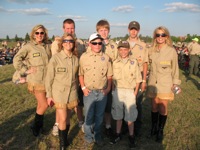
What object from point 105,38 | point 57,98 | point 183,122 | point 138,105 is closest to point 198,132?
point 183,122

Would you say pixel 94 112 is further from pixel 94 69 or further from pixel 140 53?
pixel 140 53

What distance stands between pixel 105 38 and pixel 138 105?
153cm

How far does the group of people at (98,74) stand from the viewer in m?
3.68

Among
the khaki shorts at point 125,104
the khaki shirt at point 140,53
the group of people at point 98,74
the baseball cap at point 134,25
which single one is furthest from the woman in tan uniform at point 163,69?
the khaki shorts at point 125,104

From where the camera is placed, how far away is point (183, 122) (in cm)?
552

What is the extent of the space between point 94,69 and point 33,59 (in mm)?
1154

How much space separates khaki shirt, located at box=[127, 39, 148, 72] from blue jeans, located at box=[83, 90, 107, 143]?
3.35 feet

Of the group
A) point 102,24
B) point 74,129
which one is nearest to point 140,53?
point 102,24

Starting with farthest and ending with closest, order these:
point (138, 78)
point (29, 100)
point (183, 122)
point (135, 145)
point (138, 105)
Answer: point (29, 100) < point (183, 122) < point (138, 105) < point (135, 145) < point (138, 78)

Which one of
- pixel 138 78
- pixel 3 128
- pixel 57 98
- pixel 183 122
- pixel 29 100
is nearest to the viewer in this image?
pixel 57 98

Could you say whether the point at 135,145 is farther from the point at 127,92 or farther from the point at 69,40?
the point at 69,40

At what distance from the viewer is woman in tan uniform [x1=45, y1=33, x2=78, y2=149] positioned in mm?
3607

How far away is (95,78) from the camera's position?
12.6ft

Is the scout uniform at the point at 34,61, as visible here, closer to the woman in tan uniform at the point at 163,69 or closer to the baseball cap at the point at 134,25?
the baseball cap at the point at 134,25
